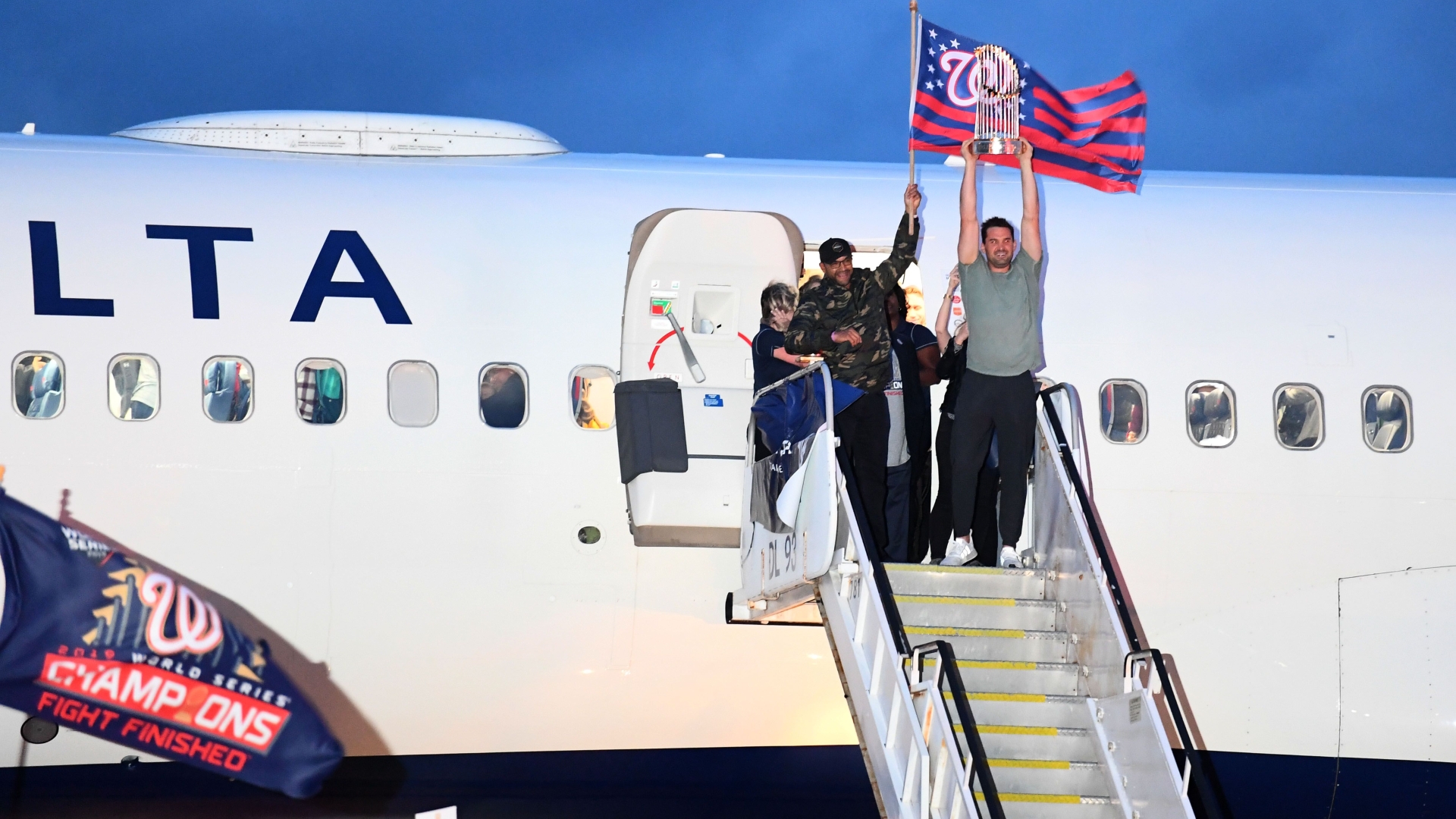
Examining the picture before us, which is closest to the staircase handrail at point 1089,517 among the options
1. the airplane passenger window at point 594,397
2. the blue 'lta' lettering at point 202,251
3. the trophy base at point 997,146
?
the trophy base at point 997,146

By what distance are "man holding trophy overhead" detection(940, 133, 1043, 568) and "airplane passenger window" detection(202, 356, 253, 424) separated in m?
4.29

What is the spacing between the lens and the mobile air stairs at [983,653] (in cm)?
587

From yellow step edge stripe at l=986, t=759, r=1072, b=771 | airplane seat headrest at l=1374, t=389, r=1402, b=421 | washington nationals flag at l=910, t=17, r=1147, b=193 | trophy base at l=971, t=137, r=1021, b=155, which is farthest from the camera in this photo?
airplane seat headrest at l=1374, t=389, r=1402, b=421

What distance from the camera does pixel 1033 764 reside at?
620 cm

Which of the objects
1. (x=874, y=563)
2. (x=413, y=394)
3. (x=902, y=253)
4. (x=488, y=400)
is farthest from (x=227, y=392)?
(x=874, y=563)

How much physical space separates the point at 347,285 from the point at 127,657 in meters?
2.59

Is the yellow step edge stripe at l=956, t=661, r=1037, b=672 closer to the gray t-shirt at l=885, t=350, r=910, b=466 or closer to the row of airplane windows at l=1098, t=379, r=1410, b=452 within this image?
the gray t-shirt at l=885, t=350, r=910, b=466

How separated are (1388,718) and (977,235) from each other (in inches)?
177

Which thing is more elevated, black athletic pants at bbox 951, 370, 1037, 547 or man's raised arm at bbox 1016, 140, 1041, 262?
man's raised arm at bbox 1016, 140, 1041, 262

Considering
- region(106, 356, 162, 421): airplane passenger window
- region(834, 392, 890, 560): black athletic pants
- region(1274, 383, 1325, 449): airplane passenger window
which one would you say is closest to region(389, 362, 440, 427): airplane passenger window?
region(106, 356, 162, 421): airplane passenger window

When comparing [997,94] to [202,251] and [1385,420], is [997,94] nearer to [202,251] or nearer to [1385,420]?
[1385,420]

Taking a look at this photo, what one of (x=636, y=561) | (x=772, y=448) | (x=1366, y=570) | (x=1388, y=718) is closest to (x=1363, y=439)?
(x=1366, y=570)

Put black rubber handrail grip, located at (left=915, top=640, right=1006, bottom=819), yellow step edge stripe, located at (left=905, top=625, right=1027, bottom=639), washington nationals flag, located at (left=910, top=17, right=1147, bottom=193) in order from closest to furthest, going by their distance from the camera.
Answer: black rubber handrail grip, located at (left=915, top=640, right=1006, bottom=819) < yellow step edge stripe, located at (left=905, top=625, right=1027, bottom=639) < washington nationals flag, located at (left=910, top=17, right=1147, bottom=193)

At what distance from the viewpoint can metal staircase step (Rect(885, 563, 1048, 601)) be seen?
6.78 m
